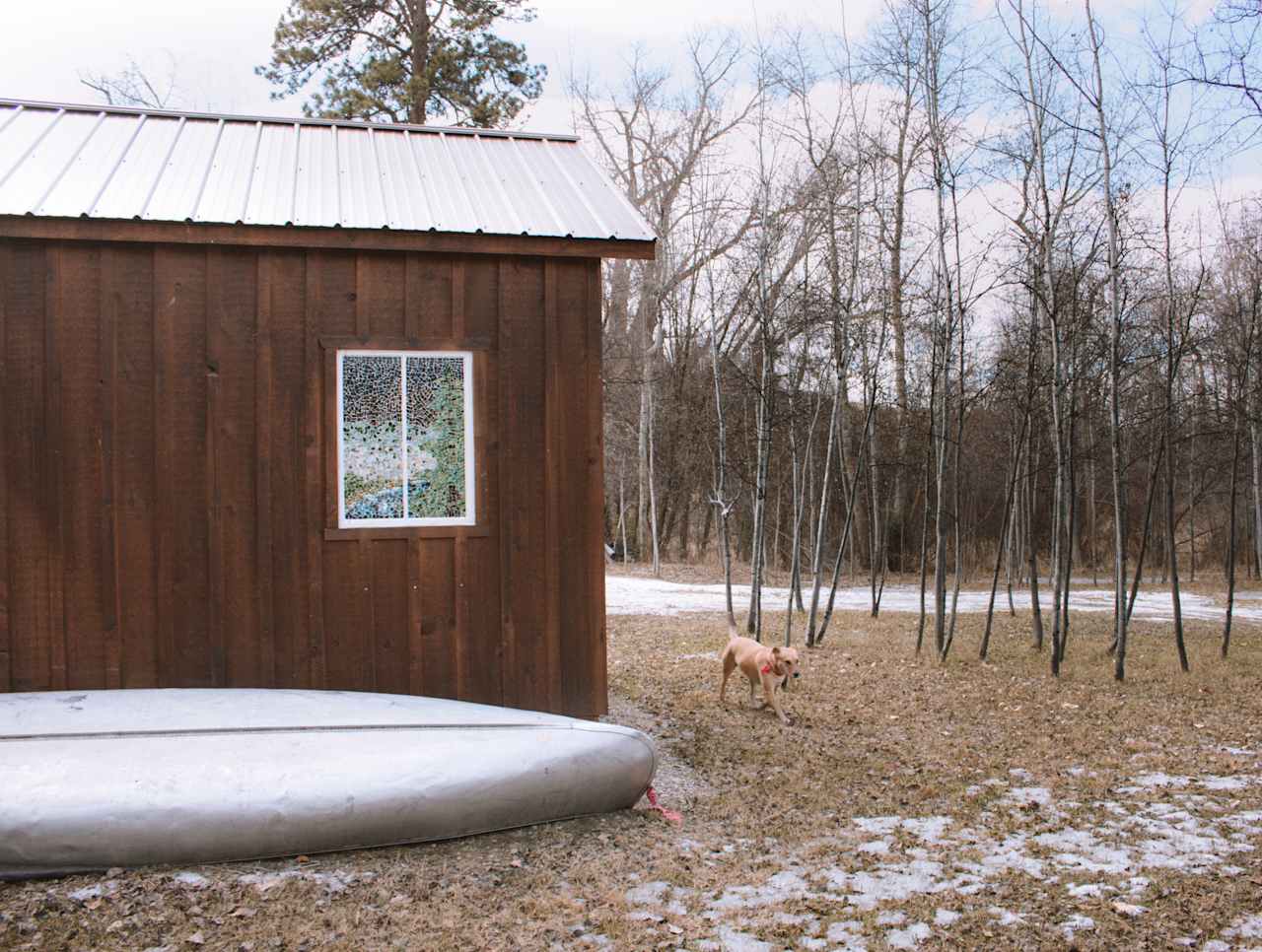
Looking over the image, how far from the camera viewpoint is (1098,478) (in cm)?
2520

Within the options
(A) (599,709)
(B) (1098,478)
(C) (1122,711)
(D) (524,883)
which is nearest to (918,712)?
(C) (1122,711)

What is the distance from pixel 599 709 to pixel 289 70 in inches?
769

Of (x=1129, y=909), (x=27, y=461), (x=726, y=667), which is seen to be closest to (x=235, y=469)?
(x=27, y=461)

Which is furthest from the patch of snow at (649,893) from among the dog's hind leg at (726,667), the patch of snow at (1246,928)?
the dog's hind leg at (726,667)

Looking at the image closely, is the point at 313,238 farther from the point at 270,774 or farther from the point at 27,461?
the point at 270,774

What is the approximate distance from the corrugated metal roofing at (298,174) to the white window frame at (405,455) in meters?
0.75

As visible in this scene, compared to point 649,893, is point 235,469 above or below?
above

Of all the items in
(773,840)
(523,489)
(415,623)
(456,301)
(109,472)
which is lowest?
(773,840)

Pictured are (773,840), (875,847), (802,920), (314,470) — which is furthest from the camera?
(314,470)

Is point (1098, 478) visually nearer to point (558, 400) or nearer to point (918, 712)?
point (918, 712)

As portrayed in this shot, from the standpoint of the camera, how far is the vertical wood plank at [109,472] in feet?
19.5

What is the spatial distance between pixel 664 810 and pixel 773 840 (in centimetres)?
65

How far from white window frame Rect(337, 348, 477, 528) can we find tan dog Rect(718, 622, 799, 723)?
9.19ft

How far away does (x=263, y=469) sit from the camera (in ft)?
20.2
